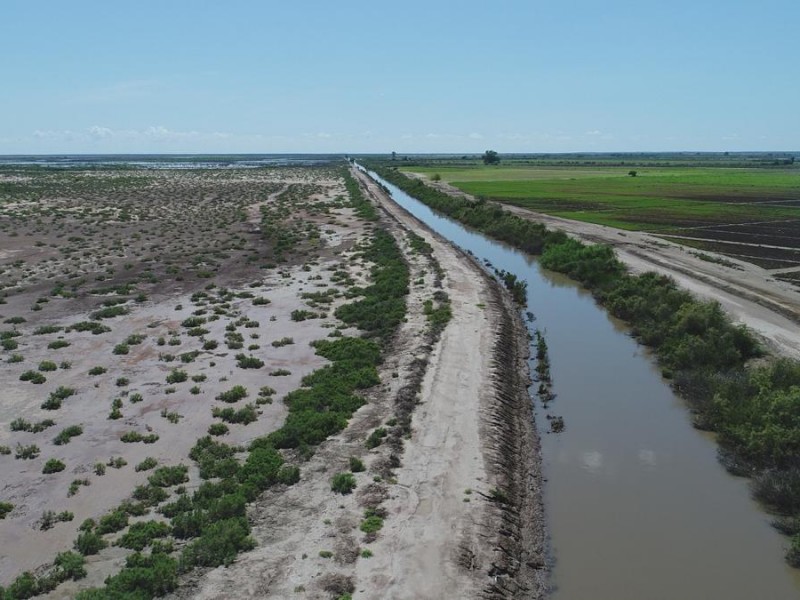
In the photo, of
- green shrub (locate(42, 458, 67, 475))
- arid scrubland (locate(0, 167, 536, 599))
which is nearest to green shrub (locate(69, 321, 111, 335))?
arid scrubland (locate(0, 167, 536, 599))

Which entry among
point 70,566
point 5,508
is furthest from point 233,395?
point 70,566

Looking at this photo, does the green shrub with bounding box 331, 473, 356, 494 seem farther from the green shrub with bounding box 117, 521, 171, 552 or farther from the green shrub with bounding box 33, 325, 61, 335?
the green shrub with bounding box 33, 325, 61, 335

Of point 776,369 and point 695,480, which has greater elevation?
point 776,369

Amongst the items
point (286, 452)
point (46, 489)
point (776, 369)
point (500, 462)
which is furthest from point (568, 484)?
point (46, 489)

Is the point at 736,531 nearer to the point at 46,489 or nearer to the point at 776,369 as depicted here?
the point at 776,369

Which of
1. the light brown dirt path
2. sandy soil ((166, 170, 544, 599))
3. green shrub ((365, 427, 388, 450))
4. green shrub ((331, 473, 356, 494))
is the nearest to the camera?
sandy soil ((166, 170, 544, 599))

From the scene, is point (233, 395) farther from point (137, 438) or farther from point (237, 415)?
point (137, 438)
